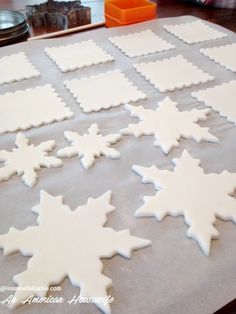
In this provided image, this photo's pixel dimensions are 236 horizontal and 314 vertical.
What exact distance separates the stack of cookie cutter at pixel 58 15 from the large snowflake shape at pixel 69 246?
0.91 meters

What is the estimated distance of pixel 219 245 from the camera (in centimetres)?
50

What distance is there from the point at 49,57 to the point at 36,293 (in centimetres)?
78

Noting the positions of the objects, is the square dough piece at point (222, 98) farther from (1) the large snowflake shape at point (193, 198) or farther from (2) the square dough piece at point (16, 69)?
(2) the square dough piece at point (16, 69)

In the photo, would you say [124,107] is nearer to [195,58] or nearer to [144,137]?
[144,137]

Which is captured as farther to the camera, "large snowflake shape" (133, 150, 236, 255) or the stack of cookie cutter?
the stack of cookie cutter

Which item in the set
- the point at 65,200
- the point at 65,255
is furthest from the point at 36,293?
the point at 65,200

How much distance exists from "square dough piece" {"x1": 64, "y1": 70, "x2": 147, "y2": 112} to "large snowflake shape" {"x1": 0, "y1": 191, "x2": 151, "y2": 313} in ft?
1.12

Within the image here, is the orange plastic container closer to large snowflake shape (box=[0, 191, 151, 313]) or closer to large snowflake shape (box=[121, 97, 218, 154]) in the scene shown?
large snowflake shape (box=[121, 97, 218, 154])

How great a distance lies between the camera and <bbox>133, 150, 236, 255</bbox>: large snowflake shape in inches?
20.3

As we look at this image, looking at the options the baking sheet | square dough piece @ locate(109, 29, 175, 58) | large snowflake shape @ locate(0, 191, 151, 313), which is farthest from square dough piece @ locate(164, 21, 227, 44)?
large snowflake shape @ locate(0, 191, 151, 313)

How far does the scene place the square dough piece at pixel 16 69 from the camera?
3.01ft

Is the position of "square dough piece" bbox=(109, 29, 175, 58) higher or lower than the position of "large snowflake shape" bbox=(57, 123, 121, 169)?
higher

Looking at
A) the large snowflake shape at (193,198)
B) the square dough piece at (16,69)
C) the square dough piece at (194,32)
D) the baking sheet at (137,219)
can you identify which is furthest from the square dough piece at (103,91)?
the square dough piece at (194,32)

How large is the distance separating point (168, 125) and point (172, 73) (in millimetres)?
266
